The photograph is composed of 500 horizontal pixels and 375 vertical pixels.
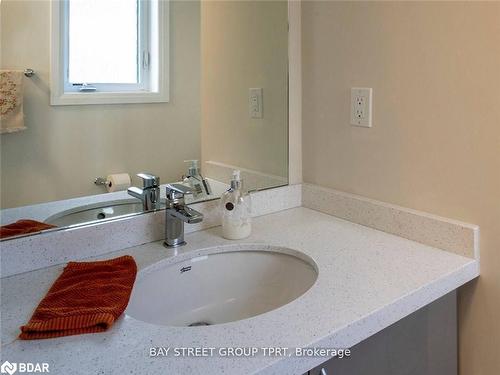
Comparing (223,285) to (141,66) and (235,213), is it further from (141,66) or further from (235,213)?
(141,66)

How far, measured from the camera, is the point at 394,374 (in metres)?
0.89

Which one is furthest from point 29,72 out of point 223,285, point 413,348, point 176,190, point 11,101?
point 413,348

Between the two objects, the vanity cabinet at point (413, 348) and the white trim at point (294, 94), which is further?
the white trim at point (294, 94)

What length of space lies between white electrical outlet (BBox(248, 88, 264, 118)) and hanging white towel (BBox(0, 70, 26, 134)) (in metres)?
0.69

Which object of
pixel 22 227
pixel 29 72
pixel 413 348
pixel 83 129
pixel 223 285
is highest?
pixel 29 72

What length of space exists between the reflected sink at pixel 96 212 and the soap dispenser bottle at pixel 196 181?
16 centimetres

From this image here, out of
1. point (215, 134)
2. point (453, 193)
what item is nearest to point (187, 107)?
point (215, 134)

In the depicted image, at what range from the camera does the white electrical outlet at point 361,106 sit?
1148mm

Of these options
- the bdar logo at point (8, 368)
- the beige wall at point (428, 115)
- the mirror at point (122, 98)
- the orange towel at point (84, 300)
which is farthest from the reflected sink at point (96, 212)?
the beige wall at point (428, 115)

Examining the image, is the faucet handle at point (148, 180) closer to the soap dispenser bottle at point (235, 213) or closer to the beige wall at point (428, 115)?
the soap dispenser bottle at point (235, 213)

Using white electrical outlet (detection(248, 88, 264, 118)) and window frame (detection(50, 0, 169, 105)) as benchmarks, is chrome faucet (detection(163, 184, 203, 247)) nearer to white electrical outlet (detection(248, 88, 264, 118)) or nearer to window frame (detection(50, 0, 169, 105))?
window frame (detection(50, 0, 169, 105))

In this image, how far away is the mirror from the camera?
911 millimetres

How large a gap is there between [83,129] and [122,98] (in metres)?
0.13

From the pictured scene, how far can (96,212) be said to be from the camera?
39.4 inches
